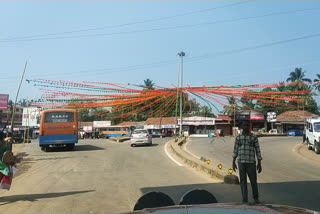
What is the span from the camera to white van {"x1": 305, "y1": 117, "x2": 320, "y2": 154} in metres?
18.9

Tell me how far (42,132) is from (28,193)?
47.5 ft

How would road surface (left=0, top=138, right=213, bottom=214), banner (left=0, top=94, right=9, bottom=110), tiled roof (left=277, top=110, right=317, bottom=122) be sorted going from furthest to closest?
tiled roof (left=277, top=110, right=317, bottom=122), banner (left=0, top=94, right=9, bottom=110), road surface (left=0, top=138, right=213, bottom=214)

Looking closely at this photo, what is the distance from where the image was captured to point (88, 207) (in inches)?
263

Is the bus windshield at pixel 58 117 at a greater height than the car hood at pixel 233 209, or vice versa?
the bus windshield at pixel 58 117

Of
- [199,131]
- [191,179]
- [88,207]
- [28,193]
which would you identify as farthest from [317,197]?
[199,131]

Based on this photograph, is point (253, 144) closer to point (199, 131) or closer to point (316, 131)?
point (316, 131)

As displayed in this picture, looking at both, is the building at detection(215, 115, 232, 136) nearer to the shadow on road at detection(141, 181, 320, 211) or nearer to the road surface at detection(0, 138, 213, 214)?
the road surface at detection(0, 138, 213, 214)

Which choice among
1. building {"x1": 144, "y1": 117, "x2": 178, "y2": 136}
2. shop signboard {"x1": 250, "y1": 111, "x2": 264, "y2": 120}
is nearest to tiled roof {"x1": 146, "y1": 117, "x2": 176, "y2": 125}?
building {"x1": 144, "y1": 117, "x2": 178, "y2": 136}

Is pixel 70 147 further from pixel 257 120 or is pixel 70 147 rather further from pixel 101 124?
pixel 257 120

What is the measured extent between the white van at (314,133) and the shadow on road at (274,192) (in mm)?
10451

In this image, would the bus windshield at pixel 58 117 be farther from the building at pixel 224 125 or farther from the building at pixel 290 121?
the building at pixel 290 121

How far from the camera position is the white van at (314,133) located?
1890 centimetres

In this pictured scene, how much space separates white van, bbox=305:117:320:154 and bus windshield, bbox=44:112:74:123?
1555cm

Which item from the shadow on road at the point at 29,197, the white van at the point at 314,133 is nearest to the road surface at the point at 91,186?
the shadow on road at the point at 29,197
